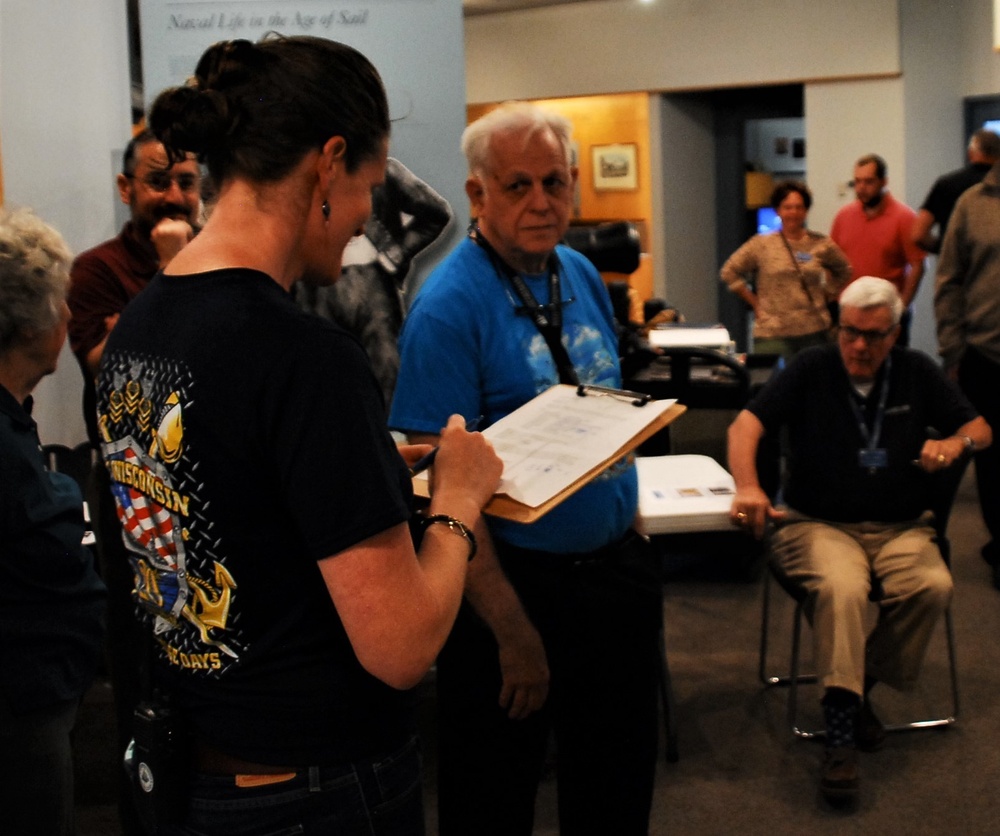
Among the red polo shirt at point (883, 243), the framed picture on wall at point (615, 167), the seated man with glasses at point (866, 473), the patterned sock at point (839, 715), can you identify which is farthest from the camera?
the framed picture on wall at point (615, 167)

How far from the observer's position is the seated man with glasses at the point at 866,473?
324 centimetres

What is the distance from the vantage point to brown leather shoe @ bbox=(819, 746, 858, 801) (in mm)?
3020

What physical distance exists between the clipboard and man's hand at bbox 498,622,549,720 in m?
0.32

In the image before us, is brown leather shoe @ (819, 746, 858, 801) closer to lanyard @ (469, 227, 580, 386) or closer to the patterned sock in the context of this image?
the patterned sock

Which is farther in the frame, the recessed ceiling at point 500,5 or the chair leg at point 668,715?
the recessed ceiling at point 500,5

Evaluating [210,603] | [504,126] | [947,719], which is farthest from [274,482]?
[947,719]

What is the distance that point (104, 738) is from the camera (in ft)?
11.4

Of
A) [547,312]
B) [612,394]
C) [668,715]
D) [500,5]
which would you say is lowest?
[668,715]

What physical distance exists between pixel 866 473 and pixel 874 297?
48 cm

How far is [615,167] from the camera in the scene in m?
9.91

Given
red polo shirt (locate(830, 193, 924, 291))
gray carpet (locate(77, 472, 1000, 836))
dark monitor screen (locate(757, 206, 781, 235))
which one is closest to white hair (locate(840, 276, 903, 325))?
gray carpet (locate(77, 472, 1000, 836))

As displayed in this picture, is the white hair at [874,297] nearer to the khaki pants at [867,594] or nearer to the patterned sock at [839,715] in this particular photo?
the khaki pants at [867,594]

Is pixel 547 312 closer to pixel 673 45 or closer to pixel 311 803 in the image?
pixel 311 803

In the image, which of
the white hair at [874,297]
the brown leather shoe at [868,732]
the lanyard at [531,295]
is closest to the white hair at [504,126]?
the lanyard at [531,295]
